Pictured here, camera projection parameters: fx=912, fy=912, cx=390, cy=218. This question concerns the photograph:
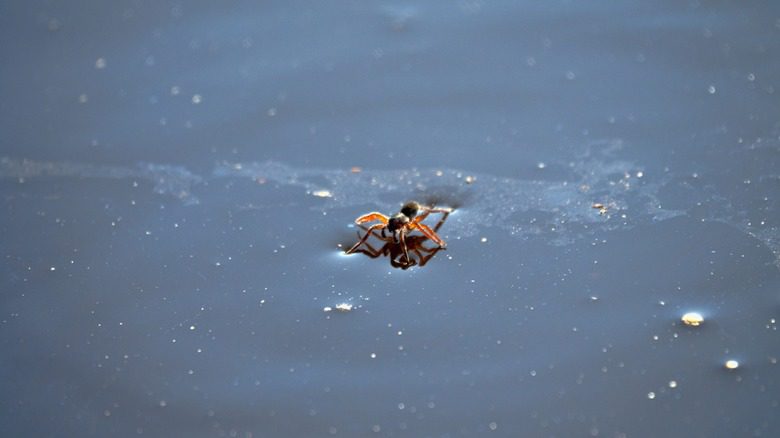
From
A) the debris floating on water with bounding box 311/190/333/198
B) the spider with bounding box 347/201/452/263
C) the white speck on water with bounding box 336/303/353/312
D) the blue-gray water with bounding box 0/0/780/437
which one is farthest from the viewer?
the debris floating on water with bounding box 311/190/333/198

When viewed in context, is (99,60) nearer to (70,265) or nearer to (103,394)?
(70,265)

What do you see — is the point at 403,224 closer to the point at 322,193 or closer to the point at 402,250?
the point at 402,250

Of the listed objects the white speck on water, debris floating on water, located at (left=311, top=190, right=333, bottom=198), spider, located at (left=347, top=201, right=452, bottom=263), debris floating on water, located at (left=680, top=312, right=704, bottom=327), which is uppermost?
debris floating on water, located at (left=311, top=190, right=333, bottom=198)

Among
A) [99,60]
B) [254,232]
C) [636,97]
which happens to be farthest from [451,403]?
[99,60]

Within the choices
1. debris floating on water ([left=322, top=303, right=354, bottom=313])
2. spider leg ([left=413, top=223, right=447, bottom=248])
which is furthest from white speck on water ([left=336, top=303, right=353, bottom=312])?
spider leg ([left=413, top=223, right=447, bottom=248])

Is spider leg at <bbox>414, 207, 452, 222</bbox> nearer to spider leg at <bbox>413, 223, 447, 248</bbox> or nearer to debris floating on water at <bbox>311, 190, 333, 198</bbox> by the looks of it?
spider leg at <bbox>413, 223, 447, 248</bbox>

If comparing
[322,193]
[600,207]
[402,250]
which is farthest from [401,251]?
[600,207]

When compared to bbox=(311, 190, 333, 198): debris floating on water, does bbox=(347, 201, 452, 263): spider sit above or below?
below
